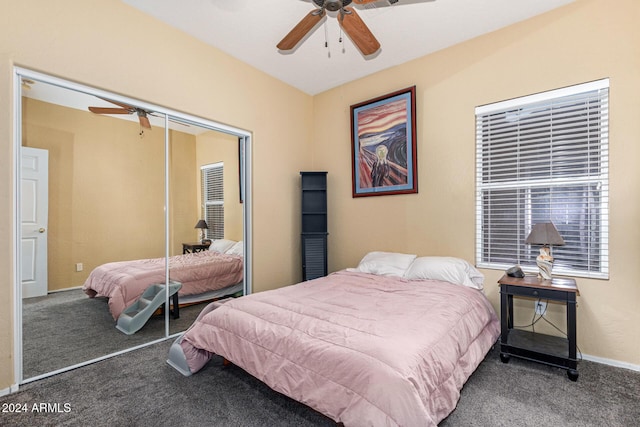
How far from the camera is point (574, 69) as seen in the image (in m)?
2.57

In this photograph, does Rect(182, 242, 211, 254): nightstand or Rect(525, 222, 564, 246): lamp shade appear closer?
Rect(525, 222, 564, 246): lamp shade

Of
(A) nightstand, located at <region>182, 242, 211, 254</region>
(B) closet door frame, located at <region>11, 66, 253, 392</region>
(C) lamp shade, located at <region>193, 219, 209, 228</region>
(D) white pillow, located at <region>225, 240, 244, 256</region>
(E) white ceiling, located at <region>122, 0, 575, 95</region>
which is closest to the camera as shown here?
(B) closet door frame, located at <region>11, 66, 253, 392</region>

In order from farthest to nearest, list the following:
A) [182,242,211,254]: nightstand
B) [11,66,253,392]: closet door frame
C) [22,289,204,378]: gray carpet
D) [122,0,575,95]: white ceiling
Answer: [182,242,211,254]: nightstand
[122,0,575,95]: white ceiling
[22,289,204,378]: gray carpet
[11,66,253,392]: closet door frame

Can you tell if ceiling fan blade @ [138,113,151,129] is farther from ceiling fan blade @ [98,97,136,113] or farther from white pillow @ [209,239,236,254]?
white pillow @ [209,239,236,254]

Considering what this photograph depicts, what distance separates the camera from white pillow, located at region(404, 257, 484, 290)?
2822mm

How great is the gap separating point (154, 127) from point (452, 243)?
324 cm

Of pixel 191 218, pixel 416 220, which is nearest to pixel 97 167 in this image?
pixel 191 218

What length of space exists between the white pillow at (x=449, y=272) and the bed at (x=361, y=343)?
1 cm

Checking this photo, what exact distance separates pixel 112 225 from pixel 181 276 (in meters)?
0.82

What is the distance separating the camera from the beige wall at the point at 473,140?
237cm

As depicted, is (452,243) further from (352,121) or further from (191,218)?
(191,218)

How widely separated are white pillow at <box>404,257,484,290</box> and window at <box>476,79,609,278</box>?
0.75 feet

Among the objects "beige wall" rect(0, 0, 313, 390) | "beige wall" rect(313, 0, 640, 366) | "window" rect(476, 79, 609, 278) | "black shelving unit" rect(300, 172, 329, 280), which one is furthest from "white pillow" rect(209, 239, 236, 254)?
"window" rect(476, 79, 609, 278)

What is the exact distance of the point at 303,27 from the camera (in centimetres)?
218
